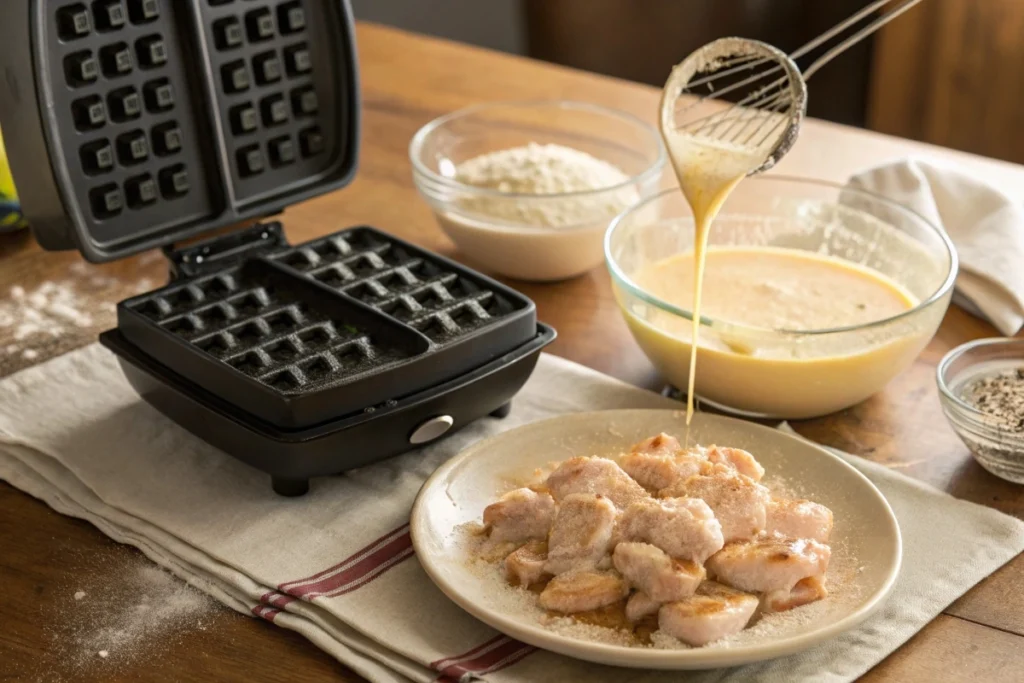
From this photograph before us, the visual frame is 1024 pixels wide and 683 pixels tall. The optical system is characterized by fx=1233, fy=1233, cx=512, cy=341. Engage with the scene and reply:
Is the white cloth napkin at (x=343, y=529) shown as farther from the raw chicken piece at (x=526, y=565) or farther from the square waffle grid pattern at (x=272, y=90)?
the square waffle grid pattern at (x=272, y=90)

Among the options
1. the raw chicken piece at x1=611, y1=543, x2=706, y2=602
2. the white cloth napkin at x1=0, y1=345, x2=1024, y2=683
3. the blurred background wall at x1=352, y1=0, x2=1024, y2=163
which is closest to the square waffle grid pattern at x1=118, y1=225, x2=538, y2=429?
the white cloth napkin at x1=0, y1=345, x2=1024, y2=683

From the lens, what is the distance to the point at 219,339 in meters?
1.29

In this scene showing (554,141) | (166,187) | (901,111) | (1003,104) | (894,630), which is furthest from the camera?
(901,111)

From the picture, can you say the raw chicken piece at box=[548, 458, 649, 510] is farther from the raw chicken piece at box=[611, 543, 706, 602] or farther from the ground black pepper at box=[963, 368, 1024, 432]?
the ground black pepper at box=[963, 368, 1024, 432]

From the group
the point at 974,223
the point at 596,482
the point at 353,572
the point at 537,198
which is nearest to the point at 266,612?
the point at 353,572

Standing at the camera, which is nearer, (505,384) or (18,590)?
(18,590)

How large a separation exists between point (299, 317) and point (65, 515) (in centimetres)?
32

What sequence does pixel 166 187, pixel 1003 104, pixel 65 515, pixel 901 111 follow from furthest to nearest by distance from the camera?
pixel 901 111 < pixel 1003 104 < pixel 166 187 < pixel 65 515

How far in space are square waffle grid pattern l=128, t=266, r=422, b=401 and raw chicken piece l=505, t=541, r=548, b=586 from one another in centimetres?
25

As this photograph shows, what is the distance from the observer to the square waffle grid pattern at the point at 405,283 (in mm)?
1318

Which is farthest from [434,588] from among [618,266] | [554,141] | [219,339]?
[554,141]

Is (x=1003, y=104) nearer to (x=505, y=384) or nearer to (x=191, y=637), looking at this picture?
(x=505, y=384)

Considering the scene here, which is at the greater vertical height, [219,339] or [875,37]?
[219,339]

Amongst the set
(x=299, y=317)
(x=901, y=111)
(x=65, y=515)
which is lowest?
(x=901, y=111)
